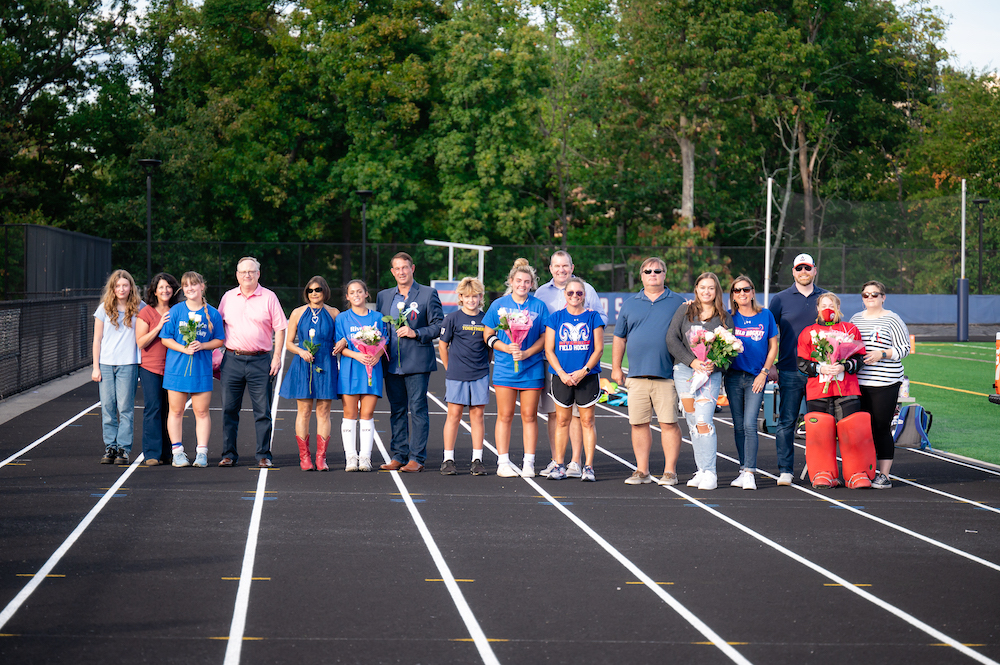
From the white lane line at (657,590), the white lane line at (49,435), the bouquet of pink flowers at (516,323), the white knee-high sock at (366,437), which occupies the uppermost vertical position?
the bouquet of pink flowers at (516,323)

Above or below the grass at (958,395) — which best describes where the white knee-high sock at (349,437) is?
above

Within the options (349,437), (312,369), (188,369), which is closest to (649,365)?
(349,437)

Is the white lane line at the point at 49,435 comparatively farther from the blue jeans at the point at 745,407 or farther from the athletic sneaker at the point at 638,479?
the blue jeans at the point at 745,407

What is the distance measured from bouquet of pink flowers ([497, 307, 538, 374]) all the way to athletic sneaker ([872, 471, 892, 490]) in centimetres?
321

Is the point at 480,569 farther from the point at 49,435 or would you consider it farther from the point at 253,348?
the point at 49,435

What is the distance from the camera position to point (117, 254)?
39.3m

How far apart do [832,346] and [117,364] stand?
617 centimetres

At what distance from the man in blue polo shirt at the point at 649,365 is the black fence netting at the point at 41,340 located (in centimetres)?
971

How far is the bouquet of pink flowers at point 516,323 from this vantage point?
9.36m

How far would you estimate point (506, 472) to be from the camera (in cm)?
968

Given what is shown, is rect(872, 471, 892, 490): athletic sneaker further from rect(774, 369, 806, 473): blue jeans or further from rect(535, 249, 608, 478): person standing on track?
rect(535, 249, 608, 478): person standing on track

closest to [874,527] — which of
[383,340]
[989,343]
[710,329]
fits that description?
[710,329]

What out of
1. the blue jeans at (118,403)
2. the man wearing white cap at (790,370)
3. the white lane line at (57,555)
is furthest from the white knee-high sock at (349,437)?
the man wearing white cap at (790,370)

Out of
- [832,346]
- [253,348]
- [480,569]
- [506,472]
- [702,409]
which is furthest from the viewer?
[253,348]
